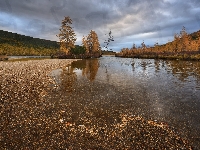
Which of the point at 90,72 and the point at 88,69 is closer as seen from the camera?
the point at 90,72

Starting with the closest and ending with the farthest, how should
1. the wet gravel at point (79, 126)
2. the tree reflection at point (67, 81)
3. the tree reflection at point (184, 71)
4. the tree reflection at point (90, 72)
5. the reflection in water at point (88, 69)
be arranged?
the wet gravel at point (79, 126) < the tree reflection at point (67, 81) < the tree reflection at point (184, 71) < the tree reflection at point (90, 72) < the reflection in water at point (88, 69)

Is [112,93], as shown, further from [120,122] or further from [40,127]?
[40,127]

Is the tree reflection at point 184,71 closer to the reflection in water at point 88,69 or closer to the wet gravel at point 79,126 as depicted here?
the reflection in water at point 88,69

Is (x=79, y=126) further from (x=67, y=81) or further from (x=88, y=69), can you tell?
(x=88, y=69)

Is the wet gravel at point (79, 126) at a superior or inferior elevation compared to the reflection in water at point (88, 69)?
inferior

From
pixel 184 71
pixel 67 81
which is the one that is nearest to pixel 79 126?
pixel 67 81

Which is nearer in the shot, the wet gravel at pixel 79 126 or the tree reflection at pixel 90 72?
the wet gravel at pixel 79 126

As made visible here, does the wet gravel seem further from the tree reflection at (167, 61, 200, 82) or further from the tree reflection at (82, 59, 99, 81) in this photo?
the tree reflection at (167, 61, 200, 82)

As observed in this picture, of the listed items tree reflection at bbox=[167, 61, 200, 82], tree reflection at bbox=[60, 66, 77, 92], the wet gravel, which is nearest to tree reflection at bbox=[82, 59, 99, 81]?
tree reflection at bbox=[60, 66, 77, 92]

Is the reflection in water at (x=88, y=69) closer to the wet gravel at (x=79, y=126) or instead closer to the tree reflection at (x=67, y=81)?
the tree reflection at (x=67, y=81)

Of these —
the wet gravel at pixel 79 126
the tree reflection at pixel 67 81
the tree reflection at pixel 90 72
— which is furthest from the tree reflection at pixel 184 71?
the wet gravel at pixel 79 126

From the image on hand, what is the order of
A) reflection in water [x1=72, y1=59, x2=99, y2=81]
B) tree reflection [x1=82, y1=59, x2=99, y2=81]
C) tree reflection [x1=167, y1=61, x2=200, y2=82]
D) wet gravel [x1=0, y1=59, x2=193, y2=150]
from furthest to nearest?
1. reflection in water [x1=72, y1=59, x2=99, y2=81]
2. tree reflection [x1=82, y1=59, x2=99, y2=81]
3. tree reflection [x1=167, y1=61, x2=200, y2=82]
4. wet gravel [x1=0, y1=59, x2=193, y2=150]

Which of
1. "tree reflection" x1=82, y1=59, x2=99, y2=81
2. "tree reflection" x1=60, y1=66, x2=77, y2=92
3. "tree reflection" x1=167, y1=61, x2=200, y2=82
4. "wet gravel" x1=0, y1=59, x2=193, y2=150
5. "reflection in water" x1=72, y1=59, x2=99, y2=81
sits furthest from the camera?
"reflection in water" x1=72, y1=59, x2=99, y2=81

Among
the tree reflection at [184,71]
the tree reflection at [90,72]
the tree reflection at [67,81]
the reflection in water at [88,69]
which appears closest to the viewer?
the tree reflection at [67,81]
